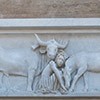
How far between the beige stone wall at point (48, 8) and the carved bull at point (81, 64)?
1.08ft

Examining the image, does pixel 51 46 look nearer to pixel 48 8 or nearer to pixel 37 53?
pixel 37 53

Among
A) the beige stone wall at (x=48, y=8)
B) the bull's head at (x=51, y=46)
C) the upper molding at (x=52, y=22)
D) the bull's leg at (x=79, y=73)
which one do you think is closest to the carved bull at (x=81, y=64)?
the bull's leg at (x=79, y=73)

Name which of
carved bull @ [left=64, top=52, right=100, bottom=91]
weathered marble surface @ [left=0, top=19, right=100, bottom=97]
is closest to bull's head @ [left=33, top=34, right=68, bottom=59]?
weathered marble surface @ [left=0, top=19, right=100, bottom=97]

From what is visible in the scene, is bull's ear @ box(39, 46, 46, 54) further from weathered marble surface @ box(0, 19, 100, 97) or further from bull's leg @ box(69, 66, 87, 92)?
bull's leg @ box(69, 66, 87, 92)

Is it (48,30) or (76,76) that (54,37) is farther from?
(76,76)

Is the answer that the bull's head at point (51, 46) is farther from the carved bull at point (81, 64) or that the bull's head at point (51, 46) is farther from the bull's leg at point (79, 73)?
the bull's leg at point (79, 73)

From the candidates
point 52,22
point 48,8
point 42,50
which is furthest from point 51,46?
point 48,8

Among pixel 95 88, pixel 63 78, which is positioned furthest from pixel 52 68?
pixel 95 88

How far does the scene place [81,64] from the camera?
3.55 meters

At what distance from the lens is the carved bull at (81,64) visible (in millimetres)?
3531

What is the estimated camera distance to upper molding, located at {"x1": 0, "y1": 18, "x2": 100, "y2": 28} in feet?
11.9

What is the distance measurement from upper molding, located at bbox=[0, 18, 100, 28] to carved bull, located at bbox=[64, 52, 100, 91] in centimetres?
22

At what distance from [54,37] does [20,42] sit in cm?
25

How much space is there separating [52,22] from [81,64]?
0.38 meters
